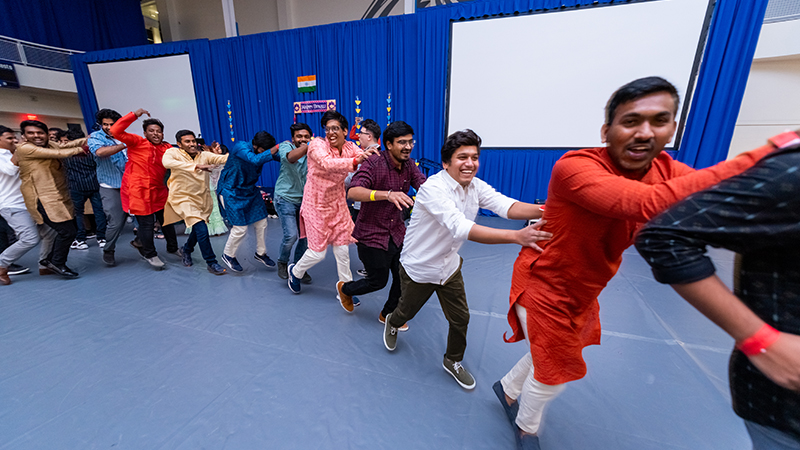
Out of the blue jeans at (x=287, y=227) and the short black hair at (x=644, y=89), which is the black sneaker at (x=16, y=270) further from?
the short black hair at (x=644, y=89)

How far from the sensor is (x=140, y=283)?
114 inches

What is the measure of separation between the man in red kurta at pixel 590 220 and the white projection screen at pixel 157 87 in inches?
352

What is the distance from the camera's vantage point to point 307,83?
21.7 feet

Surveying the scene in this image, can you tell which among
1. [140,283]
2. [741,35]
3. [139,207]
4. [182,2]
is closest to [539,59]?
[741,35]

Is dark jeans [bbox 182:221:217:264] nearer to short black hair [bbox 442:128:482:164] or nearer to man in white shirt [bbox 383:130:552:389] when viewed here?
man in white shirt [bbox 383:130:552:389]

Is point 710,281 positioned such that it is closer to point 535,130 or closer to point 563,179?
point 563,179

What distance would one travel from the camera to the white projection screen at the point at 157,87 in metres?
7.37

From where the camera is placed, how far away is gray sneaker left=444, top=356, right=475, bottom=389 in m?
1.61

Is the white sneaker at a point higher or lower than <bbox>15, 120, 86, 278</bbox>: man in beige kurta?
lower

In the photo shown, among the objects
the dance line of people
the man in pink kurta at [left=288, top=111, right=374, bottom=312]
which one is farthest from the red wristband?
the man in pink kurta at [left=288, top=111, right=374, bottom=312]

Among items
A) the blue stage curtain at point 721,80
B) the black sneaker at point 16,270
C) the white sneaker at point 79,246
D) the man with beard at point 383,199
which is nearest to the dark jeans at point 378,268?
the man with beard at point 383,199

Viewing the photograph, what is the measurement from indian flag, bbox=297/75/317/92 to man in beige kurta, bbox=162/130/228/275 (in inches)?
164

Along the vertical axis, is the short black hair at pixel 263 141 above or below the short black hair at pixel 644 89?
below

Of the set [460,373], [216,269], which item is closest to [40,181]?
[216,269]
